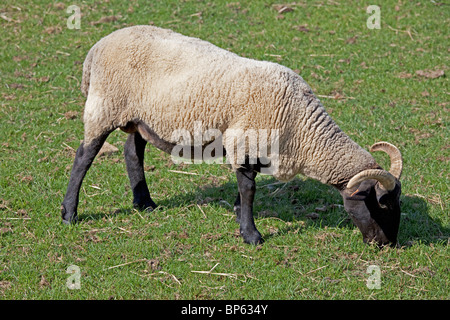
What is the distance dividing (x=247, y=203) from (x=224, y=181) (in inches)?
57.8

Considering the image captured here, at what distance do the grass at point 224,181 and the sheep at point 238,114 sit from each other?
1.61 ft

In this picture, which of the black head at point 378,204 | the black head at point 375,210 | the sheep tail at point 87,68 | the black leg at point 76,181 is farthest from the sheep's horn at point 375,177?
the sheep tail at point 87,68

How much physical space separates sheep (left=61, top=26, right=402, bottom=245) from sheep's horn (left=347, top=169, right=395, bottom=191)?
0.01 m

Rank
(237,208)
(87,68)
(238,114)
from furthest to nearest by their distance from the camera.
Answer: (237,208), (87,68), (238,114)

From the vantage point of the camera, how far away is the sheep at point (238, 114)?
579 centimetres

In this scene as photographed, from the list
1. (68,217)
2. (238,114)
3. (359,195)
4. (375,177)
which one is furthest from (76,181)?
(375,177)

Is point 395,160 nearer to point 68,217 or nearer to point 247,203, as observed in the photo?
point 247,203

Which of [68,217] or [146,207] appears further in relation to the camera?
[146,207]

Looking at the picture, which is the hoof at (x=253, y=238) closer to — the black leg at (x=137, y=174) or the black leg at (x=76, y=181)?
the black leg at (x=137, y=174)

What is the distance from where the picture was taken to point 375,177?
554 cm

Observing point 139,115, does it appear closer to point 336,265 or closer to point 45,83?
point 336,265

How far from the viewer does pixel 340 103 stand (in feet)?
30.8

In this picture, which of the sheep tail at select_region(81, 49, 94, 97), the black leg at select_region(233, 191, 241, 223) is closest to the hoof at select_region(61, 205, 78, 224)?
the sheep tail at select_region(81, 49, 94, 97)
